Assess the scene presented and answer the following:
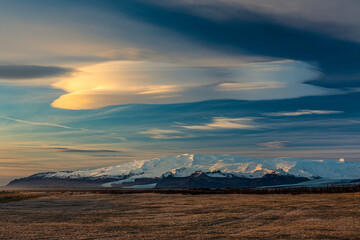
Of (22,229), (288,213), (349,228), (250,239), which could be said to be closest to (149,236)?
(250,239)

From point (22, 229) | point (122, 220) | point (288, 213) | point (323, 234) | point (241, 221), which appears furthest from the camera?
point (288, 213)

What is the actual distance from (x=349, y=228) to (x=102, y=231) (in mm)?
24451

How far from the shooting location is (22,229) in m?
39.9

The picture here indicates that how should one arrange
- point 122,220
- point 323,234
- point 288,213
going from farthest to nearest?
1. point 288,213
2. point 122,220
3. point 323,234

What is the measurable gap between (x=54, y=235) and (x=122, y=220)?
12416mm

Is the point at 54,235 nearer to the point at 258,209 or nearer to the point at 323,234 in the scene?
the point at 323,234

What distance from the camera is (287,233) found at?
111 ft

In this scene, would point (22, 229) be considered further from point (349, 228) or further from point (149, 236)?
point (349, 228)

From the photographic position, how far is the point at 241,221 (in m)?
43.8

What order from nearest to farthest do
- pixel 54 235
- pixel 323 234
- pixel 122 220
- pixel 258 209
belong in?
pixel 323 234 → pixel 54 235 → pixel 122 220 → pixel 258 209

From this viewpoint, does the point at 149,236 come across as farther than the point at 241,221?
No

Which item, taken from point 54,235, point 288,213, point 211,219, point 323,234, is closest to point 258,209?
point 288,213

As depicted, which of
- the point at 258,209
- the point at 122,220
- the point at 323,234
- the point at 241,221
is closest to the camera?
the point at 323,234

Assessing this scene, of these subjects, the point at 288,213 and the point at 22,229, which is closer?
the point at 22,229
